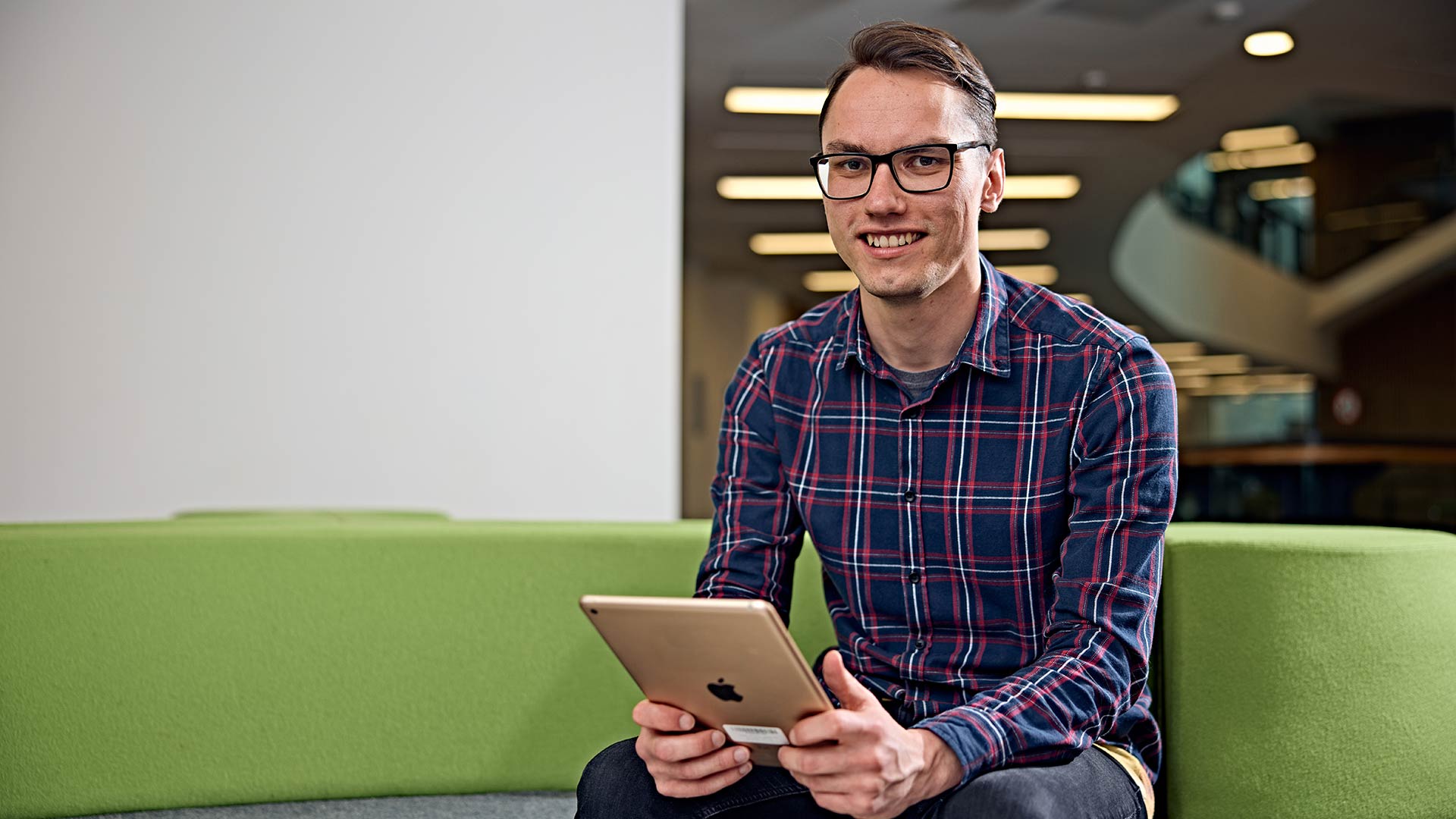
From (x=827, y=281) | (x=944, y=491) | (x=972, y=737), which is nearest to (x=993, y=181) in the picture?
(x=944, y=491)

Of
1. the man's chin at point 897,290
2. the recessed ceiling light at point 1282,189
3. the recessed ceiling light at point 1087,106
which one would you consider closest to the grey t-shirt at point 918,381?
the man's chin at point 897,290

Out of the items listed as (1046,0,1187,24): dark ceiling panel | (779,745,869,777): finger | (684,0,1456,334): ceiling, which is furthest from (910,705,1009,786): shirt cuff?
(1046,0,1187,24): dark ceiling panel

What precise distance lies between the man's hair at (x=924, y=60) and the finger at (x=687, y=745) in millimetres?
751

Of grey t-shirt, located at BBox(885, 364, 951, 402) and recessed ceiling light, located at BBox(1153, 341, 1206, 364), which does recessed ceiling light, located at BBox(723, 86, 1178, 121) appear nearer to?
recessed ceiling light, located at BBox(1153, 341, 1206, 364)

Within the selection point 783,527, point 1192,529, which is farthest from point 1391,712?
point 783,527

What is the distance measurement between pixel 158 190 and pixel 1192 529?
313 centimetres

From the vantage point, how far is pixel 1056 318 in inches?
62.8

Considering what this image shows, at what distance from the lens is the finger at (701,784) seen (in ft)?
4.44

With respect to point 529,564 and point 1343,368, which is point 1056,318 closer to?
point 529,564

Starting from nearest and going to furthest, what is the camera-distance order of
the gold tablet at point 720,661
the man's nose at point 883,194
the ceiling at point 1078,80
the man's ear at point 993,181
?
the gold tablet at point 720,661 < the man's nose at point 883,194 < the man's ear at point 993,181 < the ceiling at point 1078,80

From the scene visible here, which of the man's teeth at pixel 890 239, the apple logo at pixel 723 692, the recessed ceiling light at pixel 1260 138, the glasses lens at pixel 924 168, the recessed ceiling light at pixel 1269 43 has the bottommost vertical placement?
the apple logo at pixel 723 692

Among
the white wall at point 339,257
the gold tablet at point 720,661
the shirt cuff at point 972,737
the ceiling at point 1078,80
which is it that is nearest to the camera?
the gold tablet at point 720,661

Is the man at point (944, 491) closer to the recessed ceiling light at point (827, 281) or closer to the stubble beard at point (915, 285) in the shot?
the stubble beard at point (915, 285)

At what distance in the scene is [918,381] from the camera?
1630 mm
